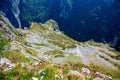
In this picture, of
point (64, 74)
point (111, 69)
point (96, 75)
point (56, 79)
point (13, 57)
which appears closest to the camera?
point (56, 79)

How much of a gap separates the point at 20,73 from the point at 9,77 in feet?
4.54

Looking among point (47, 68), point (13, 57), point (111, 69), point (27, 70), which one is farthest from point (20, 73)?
point (111, 69)

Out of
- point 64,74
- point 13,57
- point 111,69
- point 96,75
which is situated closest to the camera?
point 64,74

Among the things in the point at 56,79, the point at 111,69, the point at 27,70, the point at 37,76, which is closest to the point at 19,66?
the point at 27,70

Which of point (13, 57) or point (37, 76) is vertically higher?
point (13, 57)

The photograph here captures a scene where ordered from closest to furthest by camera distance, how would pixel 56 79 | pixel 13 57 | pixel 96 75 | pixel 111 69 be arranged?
pixel 56 79
pixel 96 75
pixel 13 57
pixel 111 69

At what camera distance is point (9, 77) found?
25906mm

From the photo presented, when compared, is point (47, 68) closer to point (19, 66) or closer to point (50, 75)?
point (50, 75)

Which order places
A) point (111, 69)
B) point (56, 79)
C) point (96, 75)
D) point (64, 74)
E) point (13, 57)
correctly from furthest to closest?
point (111, 69), point (13, 57), point (96, 75), point (64, 74), point (56, 79)

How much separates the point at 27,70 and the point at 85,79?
6519 mm

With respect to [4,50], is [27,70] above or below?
below

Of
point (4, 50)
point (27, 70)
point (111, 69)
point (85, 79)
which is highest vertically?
point (4, 50)

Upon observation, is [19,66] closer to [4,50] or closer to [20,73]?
[20,73]

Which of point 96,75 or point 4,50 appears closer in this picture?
point 96,75
